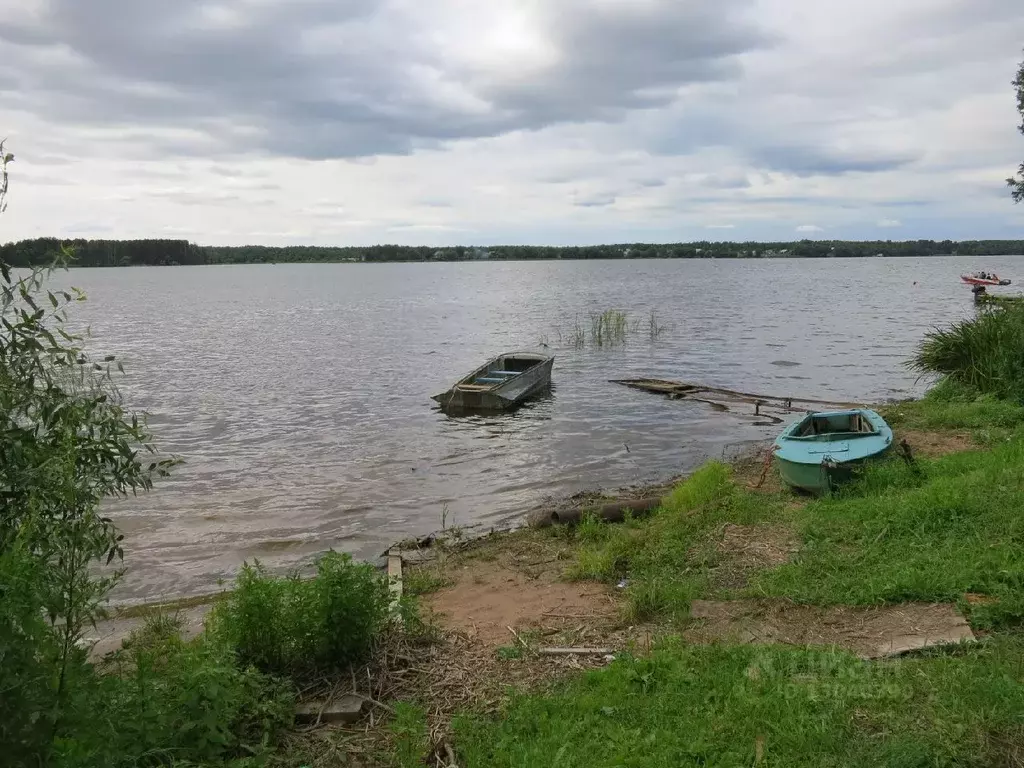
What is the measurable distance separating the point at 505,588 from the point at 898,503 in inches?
181

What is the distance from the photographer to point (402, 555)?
10.1m

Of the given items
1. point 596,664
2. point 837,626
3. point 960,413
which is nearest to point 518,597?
point 596,664

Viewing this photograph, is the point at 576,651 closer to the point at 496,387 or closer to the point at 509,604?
the point at 509,604

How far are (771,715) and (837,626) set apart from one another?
5.97 feet

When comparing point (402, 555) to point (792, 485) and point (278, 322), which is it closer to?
point (792, 485)

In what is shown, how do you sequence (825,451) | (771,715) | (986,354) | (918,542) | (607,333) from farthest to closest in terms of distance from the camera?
1. (607,333)
2. (986,354)
3. (825,451)
4. (918,542)
5. (771,715)

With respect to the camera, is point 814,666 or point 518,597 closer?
point 814,666

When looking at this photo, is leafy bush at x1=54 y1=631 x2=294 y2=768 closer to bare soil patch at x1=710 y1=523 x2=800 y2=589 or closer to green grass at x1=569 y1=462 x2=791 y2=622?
green grass at x1=569 y1=462 x2=791 y2=622

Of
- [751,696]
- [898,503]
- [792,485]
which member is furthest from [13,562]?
[792,485]

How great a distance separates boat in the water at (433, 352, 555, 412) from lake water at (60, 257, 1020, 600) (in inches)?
22.1

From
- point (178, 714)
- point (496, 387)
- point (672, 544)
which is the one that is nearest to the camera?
point (178, 714)

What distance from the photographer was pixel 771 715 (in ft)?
15.1

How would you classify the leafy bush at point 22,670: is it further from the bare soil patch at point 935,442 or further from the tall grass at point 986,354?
the tall grass at point 986,354

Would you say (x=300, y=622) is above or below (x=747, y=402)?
above
